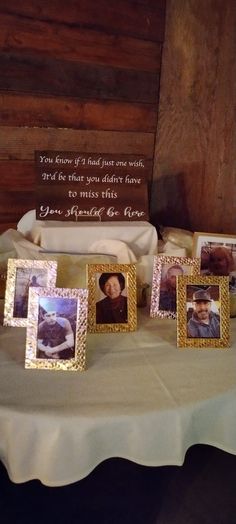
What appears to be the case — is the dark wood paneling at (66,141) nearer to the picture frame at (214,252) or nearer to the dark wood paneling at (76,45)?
the dark wood paneling at (76,45)

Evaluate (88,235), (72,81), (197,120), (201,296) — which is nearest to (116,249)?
(88,235)

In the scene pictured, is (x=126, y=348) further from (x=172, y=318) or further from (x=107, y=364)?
(x=172, y=318)

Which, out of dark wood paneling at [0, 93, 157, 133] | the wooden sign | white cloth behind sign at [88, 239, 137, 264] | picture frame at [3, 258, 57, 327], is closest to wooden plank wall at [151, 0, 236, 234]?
dark wood paneling at [0, 93, 157, 133]

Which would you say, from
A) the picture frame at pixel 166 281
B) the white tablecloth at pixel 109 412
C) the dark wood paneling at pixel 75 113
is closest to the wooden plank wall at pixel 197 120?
the dark wood paneling at pixel 75 113

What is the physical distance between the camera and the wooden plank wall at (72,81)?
173cm

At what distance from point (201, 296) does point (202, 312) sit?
0.15 feet

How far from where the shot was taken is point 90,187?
5.33 feet

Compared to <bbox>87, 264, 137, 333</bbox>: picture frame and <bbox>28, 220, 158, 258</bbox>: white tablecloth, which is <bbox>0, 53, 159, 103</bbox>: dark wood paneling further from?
<bbox>87, 264, 137, 333</bbox>: picture frame

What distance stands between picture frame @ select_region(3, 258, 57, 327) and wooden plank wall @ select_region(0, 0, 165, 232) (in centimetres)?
62

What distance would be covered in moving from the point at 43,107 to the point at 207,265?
888 millimetres

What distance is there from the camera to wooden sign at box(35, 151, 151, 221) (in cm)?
157

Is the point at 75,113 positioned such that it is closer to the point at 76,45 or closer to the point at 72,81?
the point at 72,81

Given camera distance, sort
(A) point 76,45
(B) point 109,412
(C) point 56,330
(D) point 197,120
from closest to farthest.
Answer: (B) point 109,412 < (C) point 56,330 < (A) point 76,45 < (D) point 197,120

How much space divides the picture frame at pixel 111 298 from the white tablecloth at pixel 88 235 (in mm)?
293
